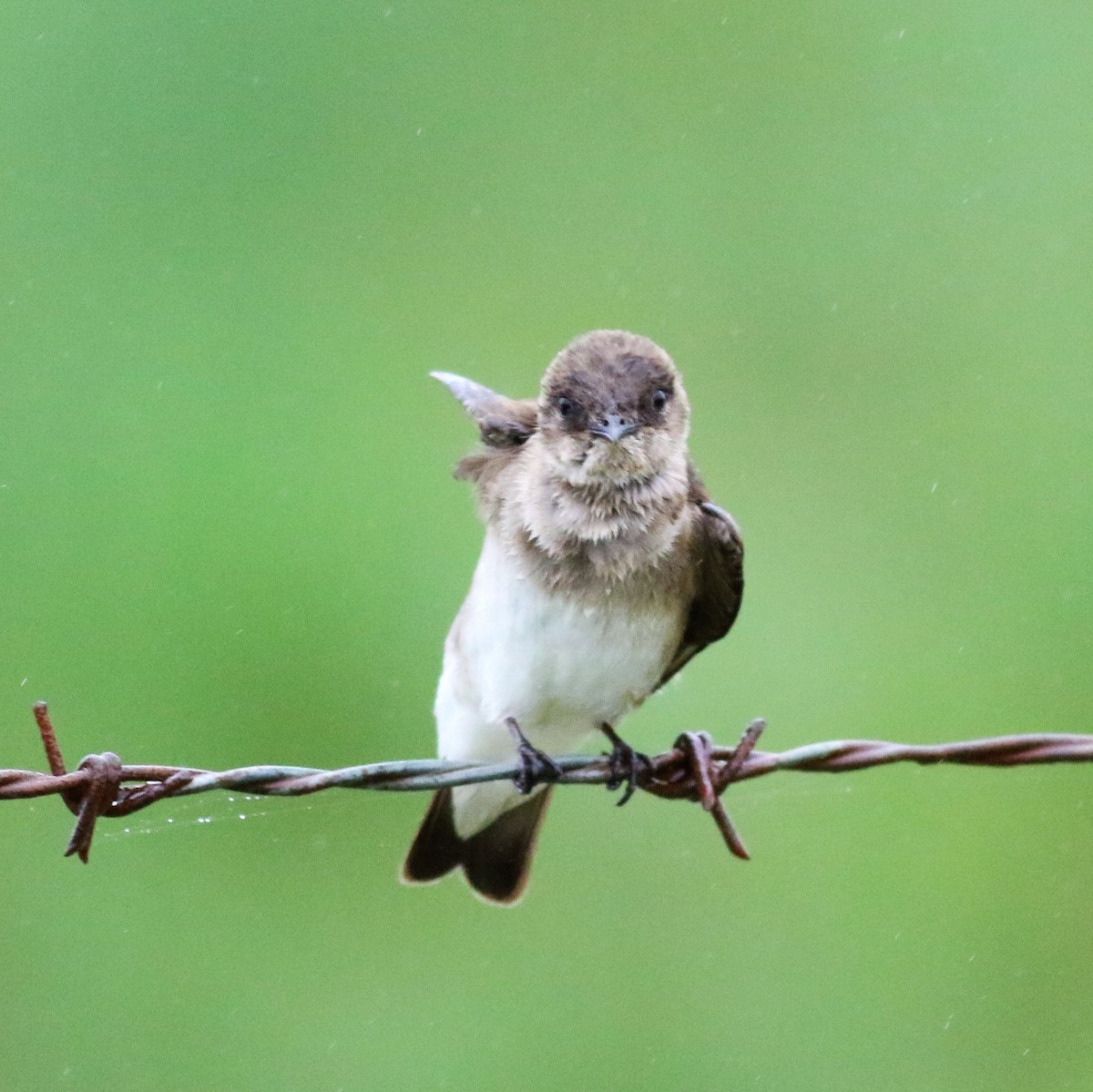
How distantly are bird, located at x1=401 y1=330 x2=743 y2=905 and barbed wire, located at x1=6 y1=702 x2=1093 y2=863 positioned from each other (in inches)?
24.2

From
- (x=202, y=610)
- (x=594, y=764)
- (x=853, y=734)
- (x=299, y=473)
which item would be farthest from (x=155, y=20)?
(x=594, y=764)

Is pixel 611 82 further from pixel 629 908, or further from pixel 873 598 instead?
pixel 629 908

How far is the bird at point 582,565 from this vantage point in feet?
15.0

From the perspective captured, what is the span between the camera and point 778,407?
24.9 feet

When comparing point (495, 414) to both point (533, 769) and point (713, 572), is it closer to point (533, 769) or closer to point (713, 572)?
point (713, 572)

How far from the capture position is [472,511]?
23.2ft

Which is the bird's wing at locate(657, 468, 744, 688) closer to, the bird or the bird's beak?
the bird

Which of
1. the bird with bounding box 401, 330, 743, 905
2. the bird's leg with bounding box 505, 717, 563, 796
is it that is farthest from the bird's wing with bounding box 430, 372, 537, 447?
the bird's leg with bounding box 505, 717, 563, 796

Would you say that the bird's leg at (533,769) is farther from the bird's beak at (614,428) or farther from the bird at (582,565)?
the bird's beak at (614,428)

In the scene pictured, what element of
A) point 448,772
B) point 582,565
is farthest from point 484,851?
point 448,772

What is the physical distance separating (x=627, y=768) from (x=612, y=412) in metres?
0.85

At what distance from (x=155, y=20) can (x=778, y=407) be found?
2.99m

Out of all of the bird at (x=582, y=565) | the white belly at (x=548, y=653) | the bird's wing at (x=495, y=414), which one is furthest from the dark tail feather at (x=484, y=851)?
the bird's wing at (x=495, y=414)

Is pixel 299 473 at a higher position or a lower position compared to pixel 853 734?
higher
